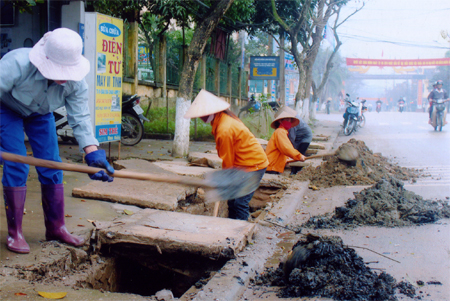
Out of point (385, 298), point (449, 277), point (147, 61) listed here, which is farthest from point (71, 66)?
point (147, 61)

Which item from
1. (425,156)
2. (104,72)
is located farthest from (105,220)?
(425,156)

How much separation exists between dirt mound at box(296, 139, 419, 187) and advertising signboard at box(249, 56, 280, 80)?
10521 mm

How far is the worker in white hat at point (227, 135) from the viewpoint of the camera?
3.64 meters

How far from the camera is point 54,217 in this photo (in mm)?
3135

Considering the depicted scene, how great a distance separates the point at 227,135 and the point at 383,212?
1.92 meters

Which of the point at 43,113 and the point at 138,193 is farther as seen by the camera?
the point at 138,193

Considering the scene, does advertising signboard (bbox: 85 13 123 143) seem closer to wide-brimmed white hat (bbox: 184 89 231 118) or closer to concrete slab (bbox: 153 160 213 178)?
concrete slab (bbox: 153 160 213 178)

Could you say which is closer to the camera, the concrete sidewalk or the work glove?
the concrete sidewalk

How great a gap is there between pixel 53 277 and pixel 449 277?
270 centimetres

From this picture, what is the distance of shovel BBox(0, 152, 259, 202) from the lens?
8.75ft

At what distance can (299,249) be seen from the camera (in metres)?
2.91

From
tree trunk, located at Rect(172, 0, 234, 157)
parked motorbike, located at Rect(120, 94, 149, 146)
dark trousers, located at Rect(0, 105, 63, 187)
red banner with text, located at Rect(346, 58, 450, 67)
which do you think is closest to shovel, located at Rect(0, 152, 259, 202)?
dark trousers, located at Rect(0, 105, 63, 187)

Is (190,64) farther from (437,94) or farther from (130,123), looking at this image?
(437,94)

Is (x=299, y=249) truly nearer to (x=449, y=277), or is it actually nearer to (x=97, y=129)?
(x=449, y=277)
